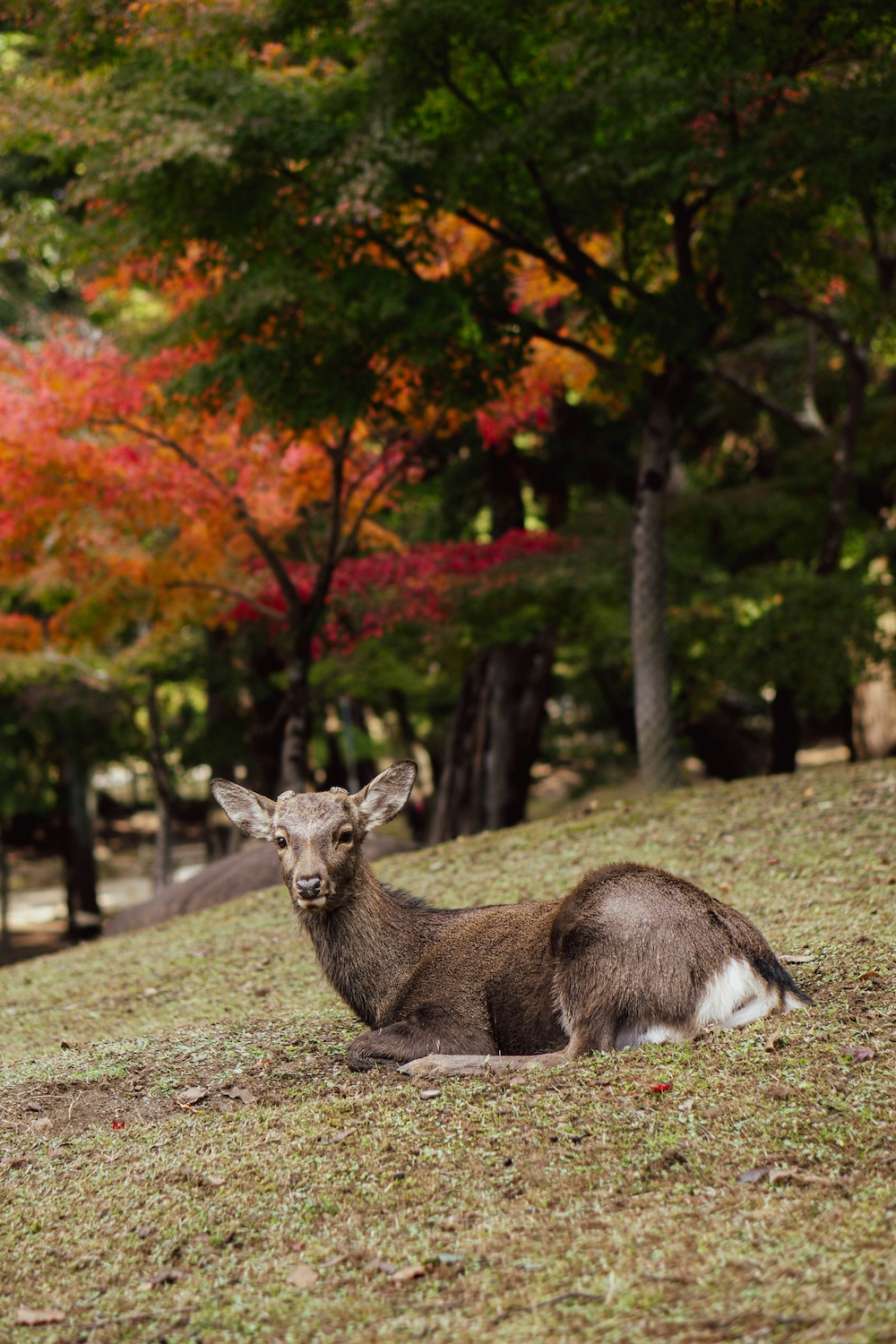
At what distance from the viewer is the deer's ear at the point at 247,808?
488 cm

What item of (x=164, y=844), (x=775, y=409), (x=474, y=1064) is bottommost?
(x=164, y=844)

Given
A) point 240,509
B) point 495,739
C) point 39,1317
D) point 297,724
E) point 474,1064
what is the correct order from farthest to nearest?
point 495,739 < point 297,724 < point 240,509 < point 474,1064 < point 39,1317

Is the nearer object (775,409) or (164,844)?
(775,409)

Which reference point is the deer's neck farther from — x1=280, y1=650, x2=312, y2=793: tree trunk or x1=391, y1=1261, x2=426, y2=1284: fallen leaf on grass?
x1=280, y1=650, x2=312, y2=793: tree trunk

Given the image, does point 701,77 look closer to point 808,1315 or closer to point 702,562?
point 702,562

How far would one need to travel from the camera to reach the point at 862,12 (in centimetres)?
872

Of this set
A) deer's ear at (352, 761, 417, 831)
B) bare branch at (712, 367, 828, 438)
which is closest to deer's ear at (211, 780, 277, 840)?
deer's ear at (352, 761, 417, 831)

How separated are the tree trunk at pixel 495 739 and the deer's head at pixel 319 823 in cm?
1144

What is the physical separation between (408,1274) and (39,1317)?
92cm

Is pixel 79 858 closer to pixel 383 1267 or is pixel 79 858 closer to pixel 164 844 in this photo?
pixel 164 844

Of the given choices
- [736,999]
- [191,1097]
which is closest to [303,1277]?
[191,1097]

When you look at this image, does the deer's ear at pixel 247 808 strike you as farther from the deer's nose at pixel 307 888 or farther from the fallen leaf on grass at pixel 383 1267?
the fallen leaf on grass at pixel 383 1267

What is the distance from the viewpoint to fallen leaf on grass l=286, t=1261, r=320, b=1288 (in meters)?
2.97

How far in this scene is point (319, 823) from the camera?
4660 millimetres
